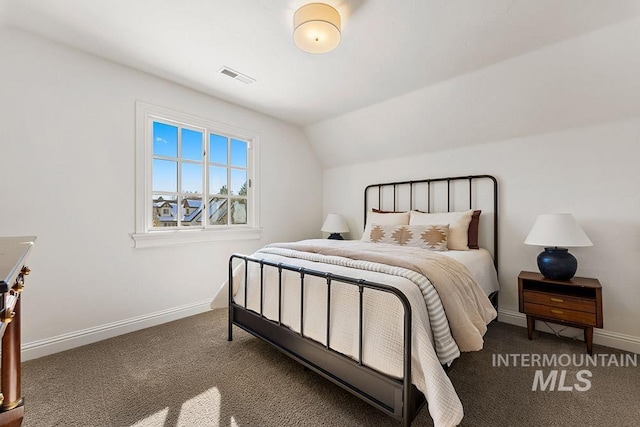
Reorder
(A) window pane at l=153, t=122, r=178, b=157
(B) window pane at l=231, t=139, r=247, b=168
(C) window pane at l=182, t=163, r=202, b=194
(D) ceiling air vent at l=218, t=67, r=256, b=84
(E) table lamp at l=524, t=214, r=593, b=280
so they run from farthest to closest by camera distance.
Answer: (B) window pane at l=231, t=139, r=247, b=168
(C) window pane at l=182, t=163, r=202, b=194
(A) window pane at l=153, t=122, r=178, b=157
(D) ceiling air vent at l=218, t=67, r=256, b=84
(E) table lamp at l=524, t=214, r=593, b=280

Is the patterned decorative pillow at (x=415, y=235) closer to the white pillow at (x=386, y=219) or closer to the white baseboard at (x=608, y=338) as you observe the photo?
the white pillow at (x=386, y=219)

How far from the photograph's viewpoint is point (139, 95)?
2.59 meters

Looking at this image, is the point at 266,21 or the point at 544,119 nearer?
the point at 266,21

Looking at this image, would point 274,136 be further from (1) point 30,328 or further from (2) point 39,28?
(1) point 30,328

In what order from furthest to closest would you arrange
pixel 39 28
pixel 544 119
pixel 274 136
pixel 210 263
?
pixel 274 136, pixel 210 263, pixel 544 119, pixel 39 28

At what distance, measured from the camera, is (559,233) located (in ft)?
7.14

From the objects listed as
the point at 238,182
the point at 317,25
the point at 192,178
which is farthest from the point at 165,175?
the point at 317,25

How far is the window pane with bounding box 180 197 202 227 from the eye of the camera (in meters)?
2.97

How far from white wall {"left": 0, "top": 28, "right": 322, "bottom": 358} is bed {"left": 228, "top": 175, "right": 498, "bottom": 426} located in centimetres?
92

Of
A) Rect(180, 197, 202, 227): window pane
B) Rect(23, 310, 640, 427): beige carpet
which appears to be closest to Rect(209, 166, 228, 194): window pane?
Rect(180, 197, 202, 227): window pane

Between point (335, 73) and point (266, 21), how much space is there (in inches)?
32.1

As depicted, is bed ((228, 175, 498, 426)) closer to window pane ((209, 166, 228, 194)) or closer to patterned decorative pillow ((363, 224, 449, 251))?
patterned decorative pillow ((363, 224, 449, 251))

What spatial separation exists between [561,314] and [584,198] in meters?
1.00

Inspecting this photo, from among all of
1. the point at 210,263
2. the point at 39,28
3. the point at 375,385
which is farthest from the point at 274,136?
the point at 375,385
